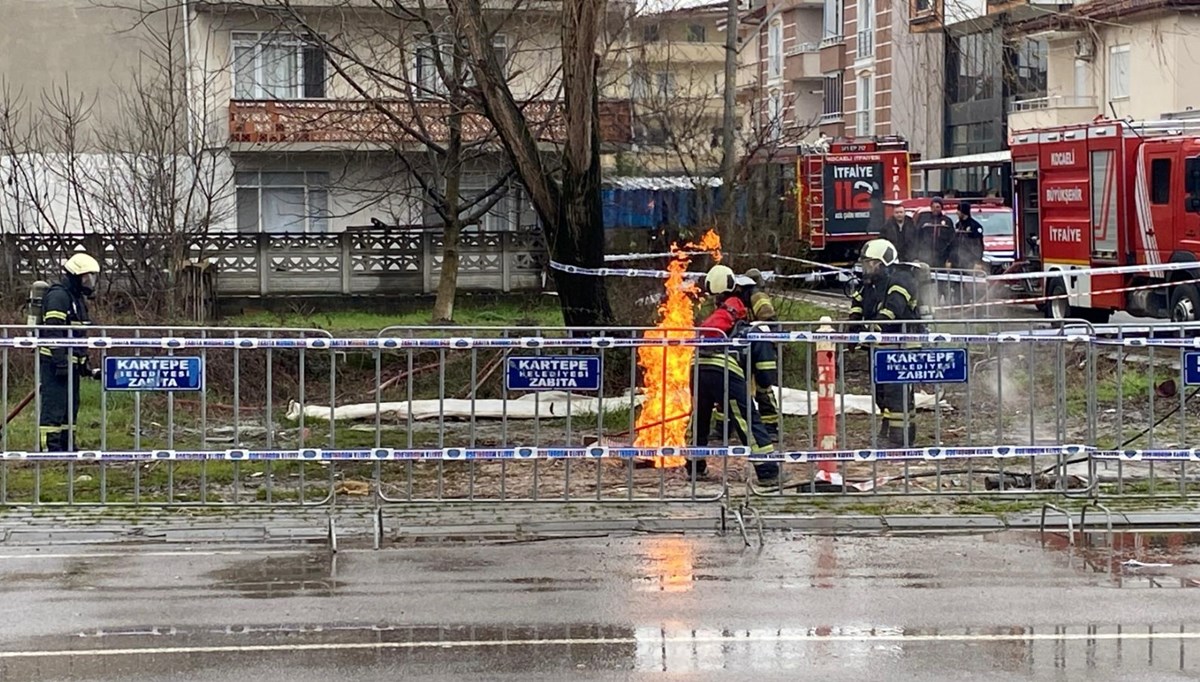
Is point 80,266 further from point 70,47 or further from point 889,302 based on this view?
point 70,47

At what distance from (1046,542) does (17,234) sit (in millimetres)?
21544

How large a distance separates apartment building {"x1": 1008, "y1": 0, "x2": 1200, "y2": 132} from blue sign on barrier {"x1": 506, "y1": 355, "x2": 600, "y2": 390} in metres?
25.7

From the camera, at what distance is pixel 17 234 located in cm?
2745

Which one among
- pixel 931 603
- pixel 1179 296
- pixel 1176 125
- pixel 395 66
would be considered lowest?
pixel 931 603

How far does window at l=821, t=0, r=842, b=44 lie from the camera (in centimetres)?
5978

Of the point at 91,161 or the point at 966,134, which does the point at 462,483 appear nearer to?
the point at 91,161

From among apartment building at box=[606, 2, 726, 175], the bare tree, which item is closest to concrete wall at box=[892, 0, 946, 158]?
apartment building at box=[606, 2, 726, 175]

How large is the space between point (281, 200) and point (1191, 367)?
2884 centimetres

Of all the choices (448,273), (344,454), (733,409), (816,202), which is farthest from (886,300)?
(816,202)

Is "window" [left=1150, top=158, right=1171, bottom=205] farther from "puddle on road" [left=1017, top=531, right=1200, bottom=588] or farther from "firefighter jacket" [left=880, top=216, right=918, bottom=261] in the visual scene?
"puddle on road" [left=1017, top=531, right=1200, bottom=588]

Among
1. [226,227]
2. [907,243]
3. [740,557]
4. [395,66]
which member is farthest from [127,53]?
[740,557]

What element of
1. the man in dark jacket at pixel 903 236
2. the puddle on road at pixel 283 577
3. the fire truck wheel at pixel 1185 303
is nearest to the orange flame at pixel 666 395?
the puddle on road at pixel 283 577

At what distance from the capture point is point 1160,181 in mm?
21406

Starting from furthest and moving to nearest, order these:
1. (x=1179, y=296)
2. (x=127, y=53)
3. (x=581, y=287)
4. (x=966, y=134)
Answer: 1. (x=966, y=134)
2. (x=127, y=53)
3. (x=1179, y=296)
4. (x=581, y=287)
